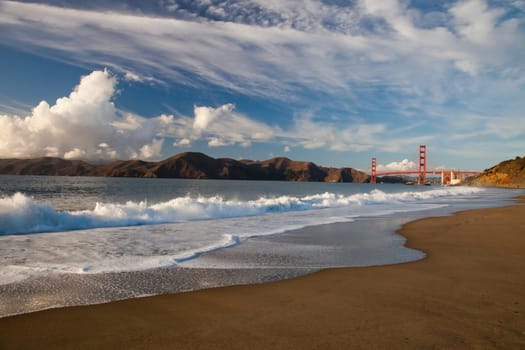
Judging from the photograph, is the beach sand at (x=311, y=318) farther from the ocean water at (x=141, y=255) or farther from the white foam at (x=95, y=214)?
the white foam at (x=95, y=214)

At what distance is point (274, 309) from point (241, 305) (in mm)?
398

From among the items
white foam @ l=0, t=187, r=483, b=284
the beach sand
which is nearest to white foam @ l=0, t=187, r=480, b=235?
white foam @ l=0, t=187, r=483, b=284

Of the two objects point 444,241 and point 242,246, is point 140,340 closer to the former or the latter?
point 242,246

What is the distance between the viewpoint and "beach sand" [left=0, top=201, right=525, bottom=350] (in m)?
2.95

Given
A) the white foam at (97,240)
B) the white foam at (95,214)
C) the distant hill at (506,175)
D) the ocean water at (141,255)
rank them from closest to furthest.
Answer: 1. the ocean water at (141,255)
2. the white foam at (97,240)
3. the white foam at (95,214)
4. the distant hill at (506,175)

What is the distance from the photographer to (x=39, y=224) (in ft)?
37.9

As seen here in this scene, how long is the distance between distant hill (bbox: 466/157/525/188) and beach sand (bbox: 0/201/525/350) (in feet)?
348

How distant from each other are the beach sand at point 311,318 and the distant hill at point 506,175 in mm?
105959

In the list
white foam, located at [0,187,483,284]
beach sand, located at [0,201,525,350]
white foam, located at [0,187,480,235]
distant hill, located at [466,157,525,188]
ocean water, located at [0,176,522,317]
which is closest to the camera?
beach sand, located at [0,201,525,350]

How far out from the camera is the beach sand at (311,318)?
2.95m

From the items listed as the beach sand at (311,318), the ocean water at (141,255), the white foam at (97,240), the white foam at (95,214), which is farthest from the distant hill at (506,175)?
the beach sand at (311,318)

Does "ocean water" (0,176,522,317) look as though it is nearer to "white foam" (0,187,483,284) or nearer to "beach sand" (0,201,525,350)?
"white foam" (0,187,483,284)

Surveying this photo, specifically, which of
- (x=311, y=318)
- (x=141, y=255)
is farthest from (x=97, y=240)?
(x=311, y=318)

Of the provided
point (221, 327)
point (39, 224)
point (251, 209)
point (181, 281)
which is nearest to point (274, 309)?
point (221, 327)
